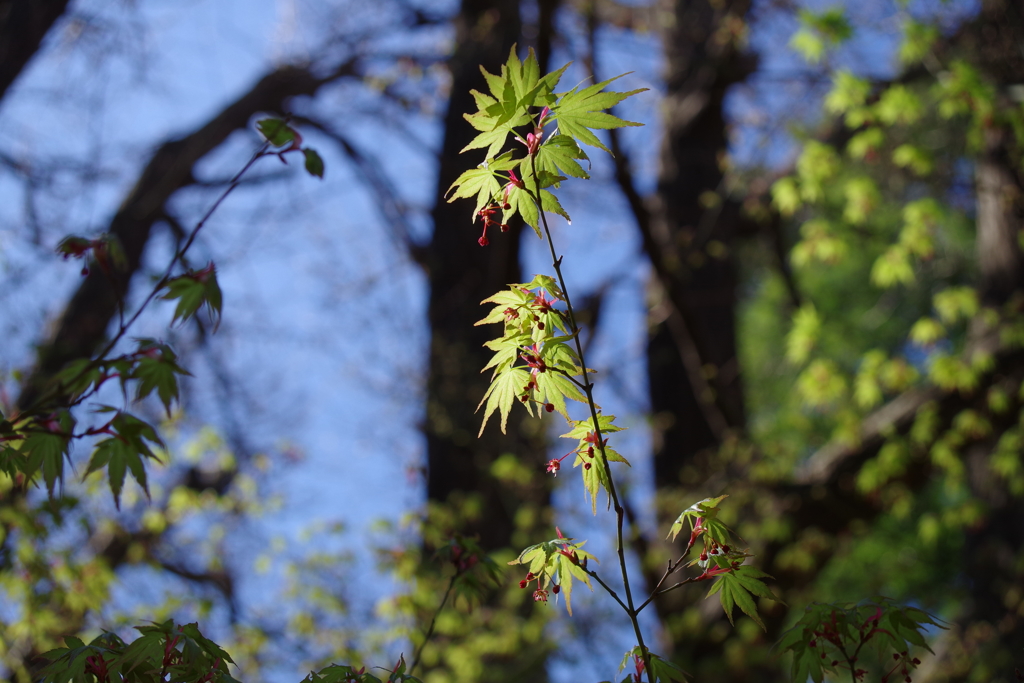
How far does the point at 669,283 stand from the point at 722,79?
2350 millimetres

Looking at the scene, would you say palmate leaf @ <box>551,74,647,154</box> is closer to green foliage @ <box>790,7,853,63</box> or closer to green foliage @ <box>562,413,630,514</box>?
green foliage @ <box>562,413,630,514</box>

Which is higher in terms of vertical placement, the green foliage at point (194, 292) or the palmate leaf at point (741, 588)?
the green foliage at point (194, 292)

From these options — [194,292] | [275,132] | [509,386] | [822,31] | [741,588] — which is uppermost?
[822,31]

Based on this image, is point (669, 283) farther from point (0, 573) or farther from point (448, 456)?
point (0, 573)

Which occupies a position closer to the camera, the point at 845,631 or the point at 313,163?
the point at 845,631

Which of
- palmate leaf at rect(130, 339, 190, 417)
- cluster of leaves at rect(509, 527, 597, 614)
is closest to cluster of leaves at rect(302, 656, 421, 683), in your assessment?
cluster of leaves at rect(509, 527, 597, 614)

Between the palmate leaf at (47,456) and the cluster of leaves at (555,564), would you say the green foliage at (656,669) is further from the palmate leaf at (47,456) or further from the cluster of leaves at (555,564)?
the palmate leaf at (47,456)

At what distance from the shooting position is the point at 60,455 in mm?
1391

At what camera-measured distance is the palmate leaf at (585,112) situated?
1.29 m

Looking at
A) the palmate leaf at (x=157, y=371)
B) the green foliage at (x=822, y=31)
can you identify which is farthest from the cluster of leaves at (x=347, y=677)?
the green foliage at (x=822, y=31)

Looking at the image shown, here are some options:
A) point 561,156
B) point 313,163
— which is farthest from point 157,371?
point 561,156

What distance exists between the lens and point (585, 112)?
1337mm

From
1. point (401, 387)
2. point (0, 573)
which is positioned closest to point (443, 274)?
point (401, 387)

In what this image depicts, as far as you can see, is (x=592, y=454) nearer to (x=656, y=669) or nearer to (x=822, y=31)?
(x=656, y=669)
